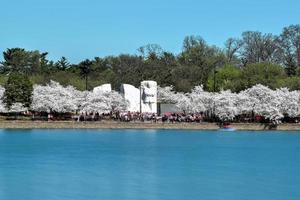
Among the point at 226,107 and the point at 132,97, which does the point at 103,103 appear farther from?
the point at 226,107

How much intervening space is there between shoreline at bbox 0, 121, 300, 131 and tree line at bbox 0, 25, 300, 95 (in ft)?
60.3

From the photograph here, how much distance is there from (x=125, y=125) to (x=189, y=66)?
39.5 metres

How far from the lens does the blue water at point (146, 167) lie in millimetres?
34500

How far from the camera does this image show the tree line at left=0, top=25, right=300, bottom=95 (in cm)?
10569

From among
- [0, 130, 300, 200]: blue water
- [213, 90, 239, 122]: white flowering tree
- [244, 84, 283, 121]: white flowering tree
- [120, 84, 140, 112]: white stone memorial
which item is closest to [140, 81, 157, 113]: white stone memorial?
[120, 84, 140, 112]: white stone memorial

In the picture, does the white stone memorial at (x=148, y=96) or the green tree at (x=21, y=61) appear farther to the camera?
the green tree at (x=21, y=61)

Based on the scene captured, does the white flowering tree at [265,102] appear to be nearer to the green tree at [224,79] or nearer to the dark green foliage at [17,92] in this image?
the green tree at [224,79]

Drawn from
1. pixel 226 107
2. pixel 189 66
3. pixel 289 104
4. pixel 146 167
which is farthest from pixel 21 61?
pixel 146 167

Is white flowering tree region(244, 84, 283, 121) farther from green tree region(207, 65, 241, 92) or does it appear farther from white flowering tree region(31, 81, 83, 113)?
white flowering tree region(31, 81, 83, 113)

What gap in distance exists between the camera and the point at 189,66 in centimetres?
11656

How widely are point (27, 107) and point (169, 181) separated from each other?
50.7 metres

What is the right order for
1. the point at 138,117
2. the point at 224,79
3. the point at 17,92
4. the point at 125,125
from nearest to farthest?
the point at 125,125 → the point at 138,117 → the point at 17,92 → the point at 224,79

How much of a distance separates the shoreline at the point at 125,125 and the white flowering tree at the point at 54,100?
975 centimetres

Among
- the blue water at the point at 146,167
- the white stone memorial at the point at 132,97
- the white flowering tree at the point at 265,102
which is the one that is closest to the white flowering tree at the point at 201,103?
the white flowering tree at the point at 265,102
